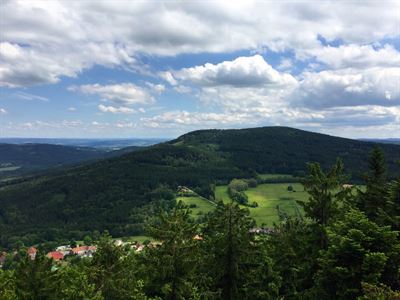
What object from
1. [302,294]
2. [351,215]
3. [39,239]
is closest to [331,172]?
[351,215]

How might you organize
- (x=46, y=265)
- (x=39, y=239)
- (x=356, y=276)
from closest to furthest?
1. (x=356, y=276)
2. (x=46, y=265)
3. (x=39, y=239)

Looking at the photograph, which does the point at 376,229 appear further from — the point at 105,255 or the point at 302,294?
the point at 105,255

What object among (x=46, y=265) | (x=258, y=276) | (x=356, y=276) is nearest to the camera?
(x=356, y=276)

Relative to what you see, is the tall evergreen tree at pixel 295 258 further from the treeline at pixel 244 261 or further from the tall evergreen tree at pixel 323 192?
the tall evergreen tree at pixel 323 192

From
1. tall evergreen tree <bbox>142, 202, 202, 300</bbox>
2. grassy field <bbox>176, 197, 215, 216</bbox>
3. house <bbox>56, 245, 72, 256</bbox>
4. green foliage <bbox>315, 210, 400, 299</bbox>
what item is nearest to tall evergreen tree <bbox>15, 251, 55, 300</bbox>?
tall evergreen tree <bbox>142, 202, 202, 300</bbox>

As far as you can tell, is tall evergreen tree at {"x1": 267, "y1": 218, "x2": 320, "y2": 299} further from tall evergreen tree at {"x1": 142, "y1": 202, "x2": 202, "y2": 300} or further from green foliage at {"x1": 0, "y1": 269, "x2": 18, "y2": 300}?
green foliage at {"x1": 0, "y1": 269, "x2": 18, "y2": 300}

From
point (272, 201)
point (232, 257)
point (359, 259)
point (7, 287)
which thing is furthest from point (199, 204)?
point (359, 259)
